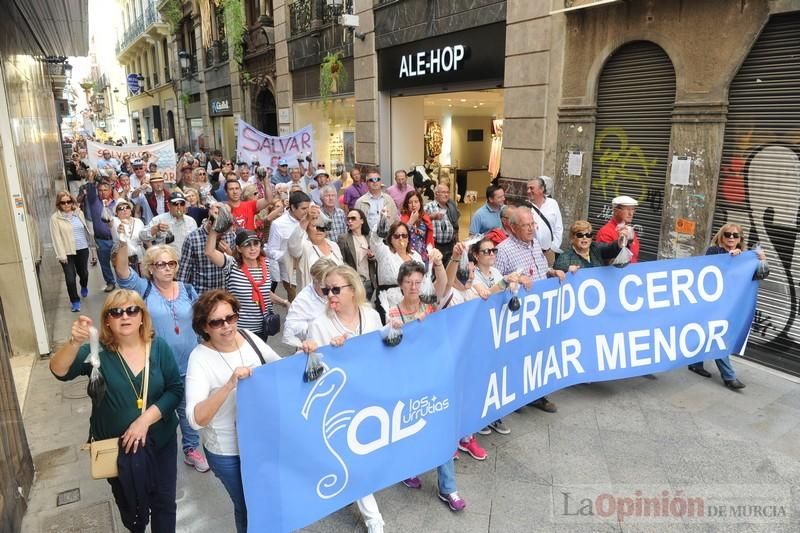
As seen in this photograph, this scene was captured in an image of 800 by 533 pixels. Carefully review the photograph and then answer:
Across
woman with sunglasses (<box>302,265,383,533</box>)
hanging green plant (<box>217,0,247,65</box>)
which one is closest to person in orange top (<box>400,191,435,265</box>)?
woman with sunglasses (<box>302,265,383,533</box>)

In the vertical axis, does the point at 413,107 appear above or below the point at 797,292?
above

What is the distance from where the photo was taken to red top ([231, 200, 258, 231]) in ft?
22.4

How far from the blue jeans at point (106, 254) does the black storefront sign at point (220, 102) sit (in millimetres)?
15899

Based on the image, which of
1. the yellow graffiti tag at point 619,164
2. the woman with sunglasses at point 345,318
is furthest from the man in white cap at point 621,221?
the woman with sunglasses at point 345,318

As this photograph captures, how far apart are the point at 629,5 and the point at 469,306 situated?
19.1 ft

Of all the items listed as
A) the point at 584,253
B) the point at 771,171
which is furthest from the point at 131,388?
the point at 771,171

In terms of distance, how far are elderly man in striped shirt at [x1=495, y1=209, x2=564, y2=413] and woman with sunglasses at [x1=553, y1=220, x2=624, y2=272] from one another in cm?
19

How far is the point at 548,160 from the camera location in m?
8.63

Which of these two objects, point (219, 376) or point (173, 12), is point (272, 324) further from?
point (173, 12)

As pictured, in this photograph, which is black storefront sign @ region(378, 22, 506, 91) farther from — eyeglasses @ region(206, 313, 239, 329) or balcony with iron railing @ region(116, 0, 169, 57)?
balcony with iron railing @ region(116, 0, 169, 57)

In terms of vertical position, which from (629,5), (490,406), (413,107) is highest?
(629,5)

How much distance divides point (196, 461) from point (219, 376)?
5.79ft

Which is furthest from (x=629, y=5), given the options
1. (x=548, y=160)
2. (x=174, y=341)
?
(x=174, y=341)

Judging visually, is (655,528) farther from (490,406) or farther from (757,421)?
(757,421)
